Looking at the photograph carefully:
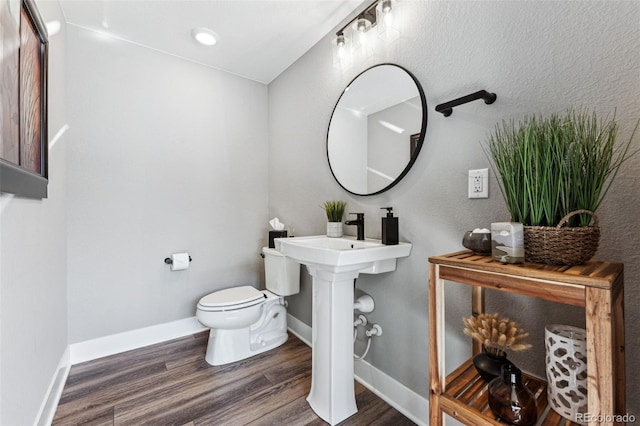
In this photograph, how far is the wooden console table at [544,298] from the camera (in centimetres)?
60

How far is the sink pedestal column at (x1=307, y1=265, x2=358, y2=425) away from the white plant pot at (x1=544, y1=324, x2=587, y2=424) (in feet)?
2.57

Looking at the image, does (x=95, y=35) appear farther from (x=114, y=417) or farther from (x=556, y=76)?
(x=556, y=76)

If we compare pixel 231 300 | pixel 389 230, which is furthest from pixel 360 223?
pixel 231 300

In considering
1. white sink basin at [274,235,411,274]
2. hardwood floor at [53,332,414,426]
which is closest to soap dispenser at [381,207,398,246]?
white sink basin at [274,235,411,274]

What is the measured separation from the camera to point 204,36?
202 cm

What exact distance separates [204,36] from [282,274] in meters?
1.87

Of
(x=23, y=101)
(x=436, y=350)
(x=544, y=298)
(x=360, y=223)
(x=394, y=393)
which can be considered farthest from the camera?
(x=360, y=223)

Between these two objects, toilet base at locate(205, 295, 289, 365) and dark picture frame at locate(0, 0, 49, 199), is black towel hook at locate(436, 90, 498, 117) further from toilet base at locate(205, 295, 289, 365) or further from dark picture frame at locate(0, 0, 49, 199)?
toilet base at locate(205, 295, 289, 365)

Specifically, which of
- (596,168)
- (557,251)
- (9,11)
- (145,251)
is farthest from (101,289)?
(596,168)

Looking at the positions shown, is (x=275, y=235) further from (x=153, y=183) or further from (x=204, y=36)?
(x=204, y=36)

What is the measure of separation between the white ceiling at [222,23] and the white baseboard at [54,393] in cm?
222

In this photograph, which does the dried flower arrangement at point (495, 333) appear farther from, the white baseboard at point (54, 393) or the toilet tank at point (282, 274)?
the white baseboard at point (54, 393)

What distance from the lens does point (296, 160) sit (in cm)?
236

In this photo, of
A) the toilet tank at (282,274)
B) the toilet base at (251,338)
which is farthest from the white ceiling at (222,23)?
the toilet base at (251,338)
